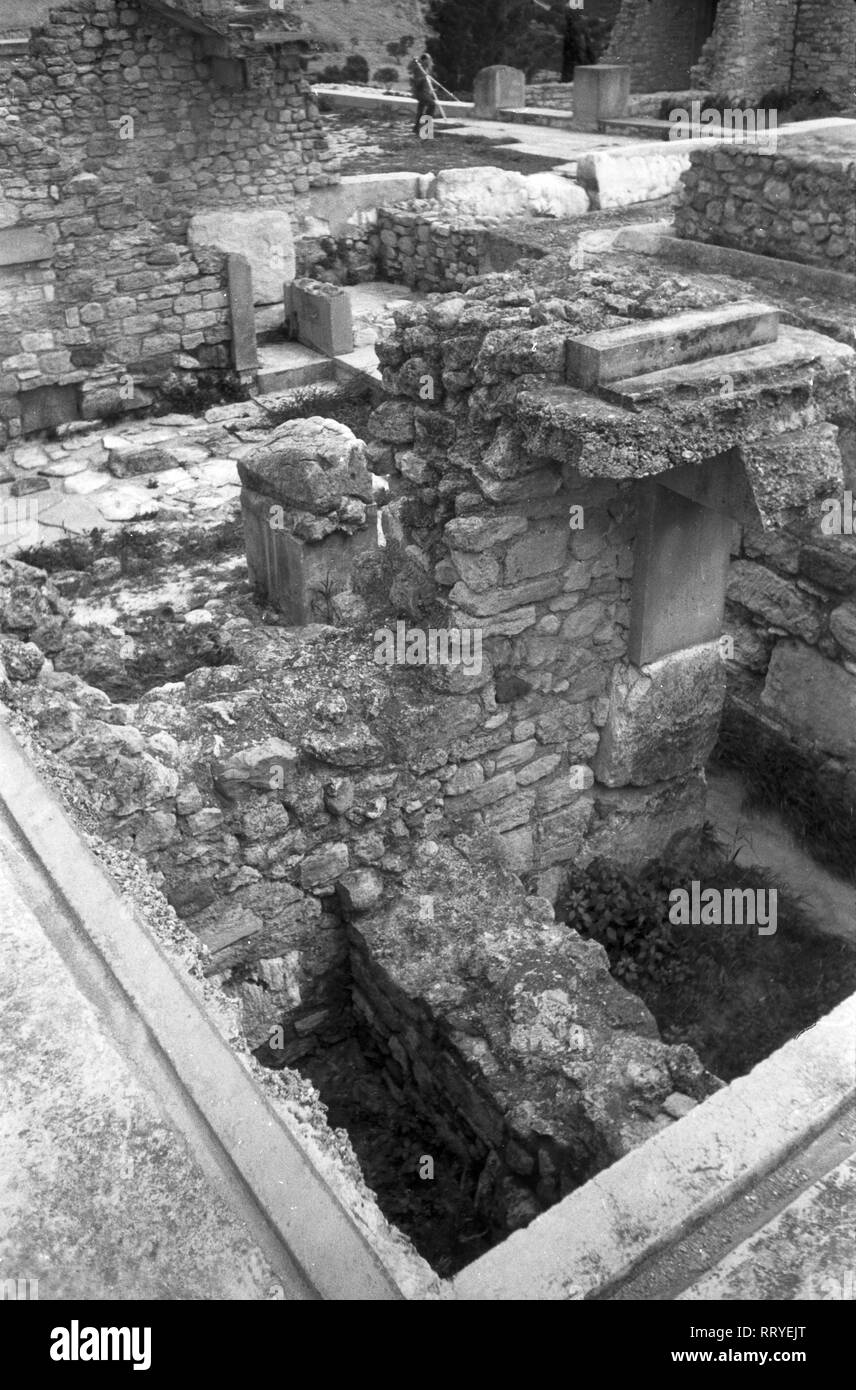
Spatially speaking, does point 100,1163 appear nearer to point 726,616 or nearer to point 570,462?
point 570,462

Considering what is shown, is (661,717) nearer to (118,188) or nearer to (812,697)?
(812,697)

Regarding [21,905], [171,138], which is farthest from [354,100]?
[21,905]

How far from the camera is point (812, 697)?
5.75 meters

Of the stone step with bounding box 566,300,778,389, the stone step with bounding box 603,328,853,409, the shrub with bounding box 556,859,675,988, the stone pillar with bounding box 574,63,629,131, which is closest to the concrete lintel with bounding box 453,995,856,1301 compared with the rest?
the shrub with bounding box 556,859,675,988

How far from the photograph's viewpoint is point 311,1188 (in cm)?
236

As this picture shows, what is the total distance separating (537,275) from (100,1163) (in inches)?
148

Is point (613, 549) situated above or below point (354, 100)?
below

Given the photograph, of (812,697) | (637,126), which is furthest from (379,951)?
(637,126)

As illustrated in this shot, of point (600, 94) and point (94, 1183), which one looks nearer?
point (94, 1183)

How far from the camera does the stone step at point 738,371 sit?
3.84m

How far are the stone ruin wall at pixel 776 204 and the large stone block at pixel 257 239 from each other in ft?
13.7

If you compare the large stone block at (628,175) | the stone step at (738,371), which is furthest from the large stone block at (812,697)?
the large stone block at (628,175)

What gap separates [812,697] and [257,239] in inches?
294
